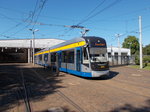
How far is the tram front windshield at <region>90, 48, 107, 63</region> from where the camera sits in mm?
10508

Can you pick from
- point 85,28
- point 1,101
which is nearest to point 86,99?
point 1,101

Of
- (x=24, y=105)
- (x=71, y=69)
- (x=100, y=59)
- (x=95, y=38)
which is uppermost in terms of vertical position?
(x=95, y=38)

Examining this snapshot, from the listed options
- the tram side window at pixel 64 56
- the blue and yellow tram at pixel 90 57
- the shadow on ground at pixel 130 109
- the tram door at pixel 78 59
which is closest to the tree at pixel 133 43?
the tram side window at pixel 64 56

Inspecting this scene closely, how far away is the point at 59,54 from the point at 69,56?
9.23ft

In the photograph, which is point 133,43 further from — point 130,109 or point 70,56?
point 130,109

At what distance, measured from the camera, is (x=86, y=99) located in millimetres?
6105

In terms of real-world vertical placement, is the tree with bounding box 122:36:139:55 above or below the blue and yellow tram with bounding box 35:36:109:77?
above

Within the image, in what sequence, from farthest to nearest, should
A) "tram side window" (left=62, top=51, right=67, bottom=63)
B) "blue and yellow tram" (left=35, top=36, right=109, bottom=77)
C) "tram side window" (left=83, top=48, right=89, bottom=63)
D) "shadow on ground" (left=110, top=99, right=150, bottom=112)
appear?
1. "tram side window" (left=62, top=51, right=67, bottom=63)
2. "tram side window" (left=83, top=48, right=89, bottom=63)
3. "blue and yellow tram" (left=35, top=36, right=109, bottom=77)
4. "shadow on ground" (left=110, top=99, right=150, bottom=112)

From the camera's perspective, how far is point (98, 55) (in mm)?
10789

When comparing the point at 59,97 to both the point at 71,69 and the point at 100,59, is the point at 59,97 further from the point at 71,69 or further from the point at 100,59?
the point at 71,69

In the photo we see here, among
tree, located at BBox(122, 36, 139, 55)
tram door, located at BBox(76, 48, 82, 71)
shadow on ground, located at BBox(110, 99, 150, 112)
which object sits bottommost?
shadow on ground, located at BBox(110, 99, 150, 112)

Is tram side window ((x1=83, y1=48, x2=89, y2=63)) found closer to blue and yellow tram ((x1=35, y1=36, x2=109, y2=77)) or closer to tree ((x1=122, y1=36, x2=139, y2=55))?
blue and yellow tram ((x1=35, y1=36, x2=109, y2=77))

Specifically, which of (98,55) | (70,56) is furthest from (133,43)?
(98,55)

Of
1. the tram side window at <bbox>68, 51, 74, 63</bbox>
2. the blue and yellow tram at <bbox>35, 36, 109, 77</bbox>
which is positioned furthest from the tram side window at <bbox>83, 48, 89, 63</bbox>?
the tram side window at <bbox>68, 51, 74, 63</bbox>
